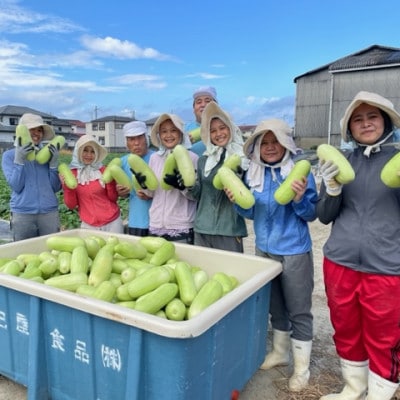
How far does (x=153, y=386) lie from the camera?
2109 millimetres

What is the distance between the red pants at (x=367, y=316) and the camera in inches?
Answer: 101

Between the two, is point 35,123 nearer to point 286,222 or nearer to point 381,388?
point 286,222

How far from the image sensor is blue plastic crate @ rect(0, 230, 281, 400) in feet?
6.61

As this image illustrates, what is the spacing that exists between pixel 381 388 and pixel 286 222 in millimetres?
1301

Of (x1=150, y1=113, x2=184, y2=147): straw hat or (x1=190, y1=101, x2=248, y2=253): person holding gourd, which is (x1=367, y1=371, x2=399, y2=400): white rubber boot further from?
(x1=150, y1=113, x2=184, y2=147): straw hat

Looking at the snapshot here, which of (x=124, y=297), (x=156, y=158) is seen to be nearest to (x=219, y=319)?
(x=124, y=297)

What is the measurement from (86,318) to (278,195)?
4.95ft

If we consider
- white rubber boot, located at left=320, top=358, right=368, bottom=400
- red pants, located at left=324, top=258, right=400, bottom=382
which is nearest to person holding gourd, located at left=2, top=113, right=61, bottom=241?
red pants, located at left=324, top=258, right=400, bottom=382

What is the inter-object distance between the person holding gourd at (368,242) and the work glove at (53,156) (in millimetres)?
2911

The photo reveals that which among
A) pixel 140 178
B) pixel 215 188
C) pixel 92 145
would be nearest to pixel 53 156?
pixel 92 145

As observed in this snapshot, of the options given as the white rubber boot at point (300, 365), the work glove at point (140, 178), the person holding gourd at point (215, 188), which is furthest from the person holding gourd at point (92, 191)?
the white rubber boot at point (300, 365)

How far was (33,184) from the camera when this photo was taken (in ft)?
14.1

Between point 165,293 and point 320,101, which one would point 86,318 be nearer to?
point 165,293

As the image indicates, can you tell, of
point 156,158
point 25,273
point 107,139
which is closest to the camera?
point 25,273
